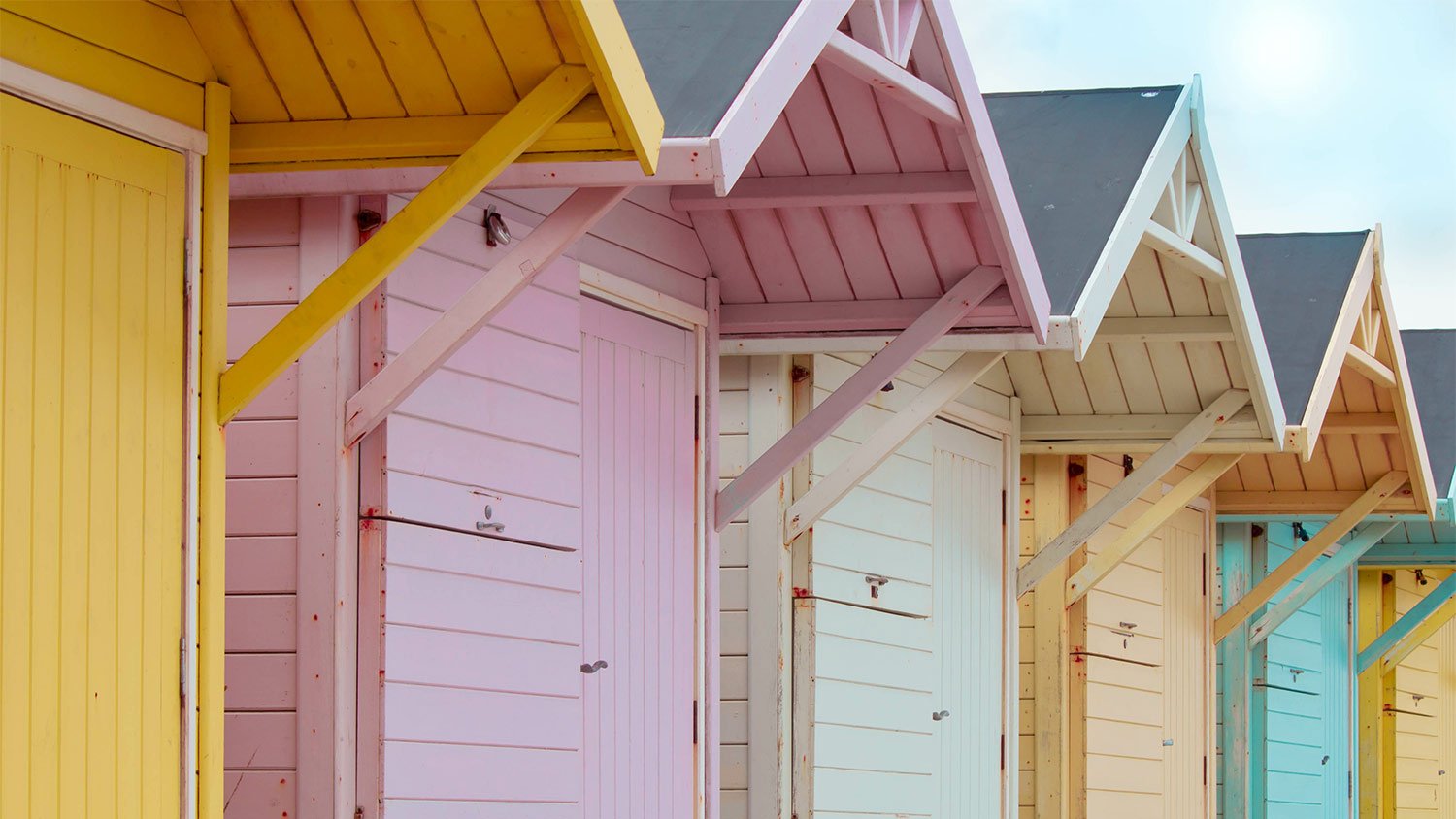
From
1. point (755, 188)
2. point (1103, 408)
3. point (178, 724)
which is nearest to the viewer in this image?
point (178, 724)

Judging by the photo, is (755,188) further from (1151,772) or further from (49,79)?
(1151,772)

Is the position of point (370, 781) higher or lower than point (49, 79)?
lower

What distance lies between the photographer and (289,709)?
4.72 meters

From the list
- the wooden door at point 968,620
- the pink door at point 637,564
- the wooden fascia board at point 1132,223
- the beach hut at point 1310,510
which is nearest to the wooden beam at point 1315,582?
the beach hut at point 1310,510

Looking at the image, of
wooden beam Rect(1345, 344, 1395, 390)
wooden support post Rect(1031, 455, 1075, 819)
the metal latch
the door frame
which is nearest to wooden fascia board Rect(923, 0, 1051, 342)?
the metal latch

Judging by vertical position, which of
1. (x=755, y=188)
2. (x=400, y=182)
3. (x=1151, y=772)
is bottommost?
(x=1151, y=772)

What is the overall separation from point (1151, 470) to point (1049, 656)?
1.52m

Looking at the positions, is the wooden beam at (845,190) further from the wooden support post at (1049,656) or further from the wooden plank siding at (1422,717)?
the wooden plank siding at (1422,717)

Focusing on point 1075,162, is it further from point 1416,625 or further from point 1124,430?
point 1416,625

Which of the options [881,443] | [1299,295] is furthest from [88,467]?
[1299,295]

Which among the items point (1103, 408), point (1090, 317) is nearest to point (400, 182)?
point (1090, 317)

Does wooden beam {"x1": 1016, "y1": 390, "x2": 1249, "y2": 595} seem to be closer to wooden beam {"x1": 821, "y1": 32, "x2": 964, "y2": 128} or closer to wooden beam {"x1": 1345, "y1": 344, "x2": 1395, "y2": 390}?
wooden beam {"x1": 1345, "y1": 344, "x2": 1395, "y2": 390}

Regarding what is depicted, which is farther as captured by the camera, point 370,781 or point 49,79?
Result: point 370,781

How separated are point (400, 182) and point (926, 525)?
437 centimetres
